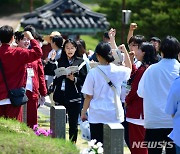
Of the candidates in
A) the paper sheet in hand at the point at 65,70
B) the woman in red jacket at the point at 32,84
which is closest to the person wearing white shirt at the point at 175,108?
the paper sheet in hand at the point at 65,70

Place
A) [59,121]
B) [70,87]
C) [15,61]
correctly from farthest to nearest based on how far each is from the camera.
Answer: [70,87] → [15,61] → [59,121]

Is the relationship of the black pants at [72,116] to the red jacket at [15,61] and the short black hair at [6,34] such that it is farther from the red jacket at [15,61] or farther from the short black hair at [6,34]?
the short black hair at [6,34]

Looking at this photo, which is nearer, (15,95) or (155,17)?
(15,95)

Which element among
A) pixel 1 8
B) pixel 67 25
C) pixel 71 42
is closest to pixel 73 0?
pixel 67 25

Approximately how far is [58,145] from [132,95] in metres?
1.71

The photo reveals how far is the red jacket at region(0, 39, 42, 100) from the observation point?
25.6 feet

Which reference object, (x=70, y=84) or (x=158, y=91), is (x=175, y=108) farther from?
(x=70, y=84)

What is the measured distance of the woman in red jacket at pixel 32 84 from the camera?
9094 mm

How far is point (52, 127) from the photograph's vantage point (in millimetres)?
7801

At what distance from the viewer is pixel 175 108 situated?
20.3 feet

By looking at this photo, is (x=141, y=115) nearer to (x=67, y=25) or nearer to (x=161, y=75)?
→ (x=161, y=75)

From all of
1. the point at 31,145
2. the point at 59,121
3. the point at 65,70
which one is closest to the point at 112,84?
the point at 59,121

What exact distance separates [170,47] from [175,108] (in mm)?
845

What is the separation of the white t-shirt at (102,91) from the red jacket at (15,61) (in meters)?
0.98
